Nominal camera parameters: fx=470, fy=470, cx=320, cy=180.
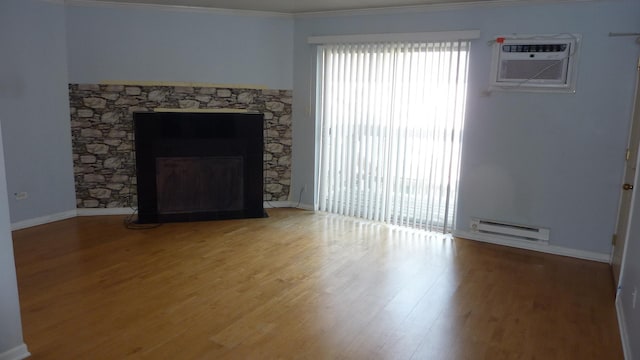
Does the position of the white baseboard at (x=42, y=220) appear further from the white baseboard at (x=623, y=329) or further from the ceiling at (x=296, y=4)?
the white baseboard at (x=623, y=329)

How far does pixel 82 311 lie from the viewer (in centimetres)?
328

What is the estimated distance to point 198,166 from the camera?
5547mm

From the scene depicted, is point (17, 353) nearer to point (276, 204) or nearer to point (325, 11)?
point (276, 204)

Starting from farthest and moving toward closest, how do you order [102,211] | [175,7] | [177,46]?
[102,211], [177,46], [175,7]

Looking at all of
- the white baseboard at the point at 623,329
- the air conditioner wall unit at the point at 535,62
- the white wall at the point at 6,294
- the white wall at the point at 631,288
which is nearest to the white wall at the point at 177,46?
the air conditioner wall unit at the point at 535,62

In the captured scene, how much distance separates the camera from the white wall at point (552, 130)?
4270mm

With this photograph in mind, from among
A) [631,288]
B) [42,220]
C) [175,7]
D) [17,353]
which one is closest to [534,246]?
[631,288]

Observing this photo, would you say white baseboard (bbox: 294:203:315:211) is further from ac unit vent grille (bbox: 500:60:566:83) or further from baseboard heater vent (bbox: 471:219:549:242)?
ac unit vent grille (bbox: 500:60:566:83)

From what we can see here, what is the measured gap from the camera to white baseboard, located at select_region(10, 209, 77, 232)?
509 cm

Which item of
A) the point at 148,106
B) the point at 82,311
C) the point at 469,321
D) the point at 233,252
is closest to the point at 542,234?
the point at 469,321

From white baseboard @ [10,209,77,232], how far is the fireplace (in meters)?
0.93

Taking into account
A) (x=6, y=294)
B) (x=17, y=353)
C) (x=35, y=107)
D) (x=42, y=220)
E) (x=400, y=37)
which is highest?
(x=400, y=37)

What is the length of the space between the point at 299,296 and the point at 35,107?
12.2 ft

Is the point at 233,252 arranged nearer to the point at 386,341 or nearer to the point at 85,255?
the point at 85,255
